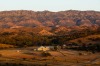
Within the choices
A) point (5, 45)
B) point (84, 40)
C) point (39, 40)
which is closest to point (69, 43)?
point (84, 40)

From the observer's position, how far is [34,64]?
2223 inches

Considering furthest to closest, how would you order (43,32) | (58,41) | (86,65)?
(43,32) < (58,41) < (86,65)

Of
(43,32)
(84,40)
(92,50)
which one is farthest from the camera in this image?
(43,32)

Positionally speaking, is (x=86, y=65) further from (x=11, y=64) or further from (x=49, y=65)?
(x=11, y=64)

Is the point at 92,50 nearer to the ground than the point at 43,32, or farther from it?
nearer to the ground

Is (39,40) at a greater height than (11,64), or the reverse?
(39,40)

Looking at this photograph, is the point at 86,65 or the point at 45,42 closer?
the point at 86,65

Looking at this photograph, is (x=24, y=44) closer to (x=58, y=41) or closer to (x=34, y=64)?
(x=58, y=41)

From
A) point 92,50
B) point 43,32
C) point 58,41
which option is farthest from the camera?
point 43,32

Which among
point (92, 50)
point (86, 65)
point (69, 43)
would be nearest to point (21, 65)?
point (86, 65)

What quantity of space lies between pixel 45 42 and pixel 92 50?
3231 cm

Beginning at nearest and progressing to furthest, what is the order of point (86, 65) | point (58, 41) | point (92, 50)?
point (86, 65), point (92, 50), point (58, 41)

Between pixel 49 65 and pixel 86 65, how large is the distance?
7.16 meters

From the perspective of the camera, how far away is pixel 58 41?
4375 inches
